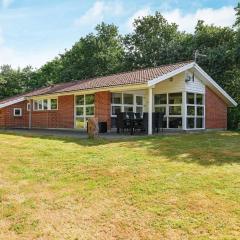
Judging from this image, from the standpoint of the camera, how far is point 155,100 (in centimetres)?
2039

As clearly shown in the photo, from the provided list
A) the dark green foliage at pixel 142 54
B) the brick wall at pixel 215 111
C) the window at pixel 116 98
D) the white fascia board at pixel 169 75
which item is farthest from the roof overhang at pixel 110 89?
the dark green foliage at pixel 142 54

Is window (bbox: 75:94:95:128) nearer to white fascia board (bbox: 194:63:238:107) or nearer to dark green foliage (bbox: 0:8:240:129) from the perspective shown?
white fascia board (bbox: 194:63:238:107)

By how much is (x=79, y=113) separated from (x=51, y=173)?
41.7ft

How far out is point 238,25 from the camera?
890 inches

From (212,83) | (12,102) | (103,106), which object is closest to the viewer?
(103,106)

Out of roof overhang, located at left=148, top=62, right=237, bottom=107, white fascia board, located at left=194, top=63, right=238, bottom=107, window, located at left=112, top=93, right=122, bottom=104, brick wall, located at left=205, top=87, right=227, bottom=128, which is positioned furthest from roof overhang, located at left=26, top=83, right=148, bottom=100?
brick wall, located at left=205, top=87, right=227, bottom=128

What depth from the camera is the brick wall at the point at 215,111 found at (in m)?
20.5

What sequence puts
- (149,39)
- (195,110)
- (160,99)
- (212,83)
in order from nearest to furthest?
(195,110) < (212,83) < (160,99) < (149,39)

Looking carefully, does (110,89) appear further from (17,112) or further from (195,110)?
(17,112)

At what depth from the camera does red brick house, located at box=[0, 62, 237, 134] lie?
59.5 feet

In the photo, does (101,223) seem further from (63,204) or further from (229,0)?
(229,0)

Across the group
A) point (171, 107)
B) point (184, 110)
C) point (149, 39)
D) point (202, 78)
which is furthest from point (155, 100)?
point (149, 39)

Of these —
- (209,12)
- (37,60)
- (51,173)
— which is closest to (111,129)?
(51,173)

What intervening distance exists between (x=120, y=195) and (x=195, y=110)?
1390 centimetres
